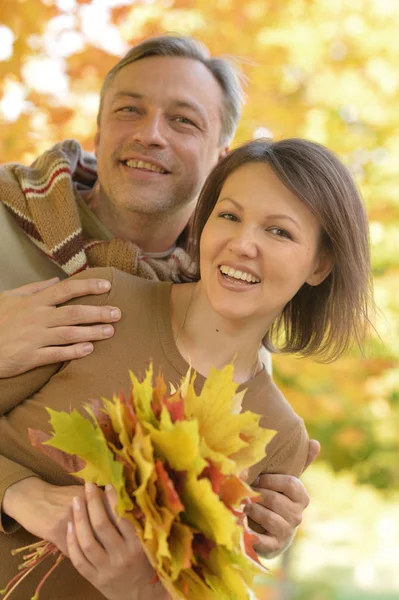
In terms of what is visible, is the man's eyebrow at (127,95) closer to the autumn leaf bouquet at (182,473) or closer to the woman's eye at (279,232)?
the woman's eye at (279,232)

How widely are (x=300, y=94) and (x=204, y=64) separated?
1722 millimetres

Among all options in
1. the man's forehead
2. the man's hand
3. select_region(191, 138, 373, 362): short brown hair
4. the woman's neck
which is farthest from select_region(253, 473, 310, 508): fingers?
the man's forehead

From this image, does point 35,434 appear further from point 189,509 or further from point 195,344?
point 195,344

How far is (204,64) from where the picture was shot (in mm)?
2555

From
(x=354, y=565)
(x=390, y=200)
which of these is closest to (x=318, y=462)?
(x=354, y=565)

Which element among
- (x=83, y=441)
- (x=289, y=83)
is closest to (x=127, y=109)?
(x=83, y=441)

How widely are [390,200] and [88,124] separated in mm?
1583

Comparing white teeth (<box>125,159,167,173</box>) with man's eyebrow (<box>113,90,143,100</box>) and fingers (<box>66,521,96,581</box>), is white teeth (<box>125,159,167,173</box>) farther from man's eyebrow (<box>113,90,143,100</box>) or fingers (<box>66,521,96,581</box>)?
fingers (<box>66,521,96,581</box>)

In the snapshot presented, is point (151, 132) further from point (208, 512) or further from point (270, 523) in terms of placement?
point (208, 512)

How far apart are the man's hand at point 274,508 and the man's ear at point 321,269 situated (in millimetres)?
477

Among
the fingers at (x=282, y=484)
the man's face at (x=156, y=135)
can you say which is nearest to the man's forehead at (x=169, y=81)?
the man's face at (x=156, y=135)

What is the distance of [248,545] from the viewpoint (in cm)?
136

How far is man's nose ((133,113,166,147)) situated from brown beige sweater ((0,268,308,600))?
0.56m

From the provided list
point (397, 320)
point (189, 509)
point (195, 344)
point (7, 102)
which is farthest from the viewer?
point (397, 320)
